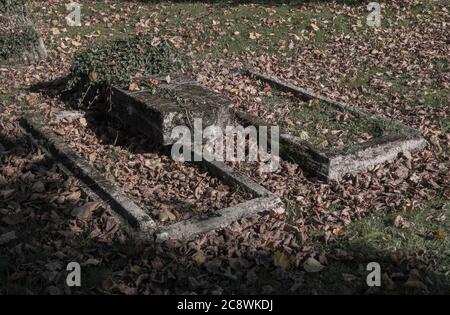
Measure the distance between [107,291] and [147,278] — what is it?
1.09ft

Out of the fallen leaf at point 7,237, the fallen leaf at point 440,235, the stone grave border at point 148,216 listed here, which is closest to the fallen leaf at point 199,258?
the stone grave border at point 148,216

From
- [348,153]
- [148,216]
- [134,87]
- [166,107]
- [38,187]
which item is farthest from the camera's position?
[134,87]

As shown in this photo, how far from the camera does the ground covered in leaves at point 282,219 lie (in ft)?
14.3

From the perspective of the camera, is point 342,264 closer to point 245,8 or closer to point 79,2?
point 245,8

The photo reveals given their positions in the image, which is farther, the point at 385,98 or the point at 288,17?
the point at 288,17

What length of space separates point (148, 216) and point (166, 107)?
177 centimetres

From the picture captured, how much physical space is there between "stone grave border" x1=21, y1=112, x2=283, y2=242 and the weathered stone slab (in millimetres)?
586

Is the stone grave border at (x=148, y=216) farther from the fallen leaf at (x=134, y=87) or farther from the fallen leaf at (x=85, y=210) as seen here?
the fallen leaf at (x=134, y=87)

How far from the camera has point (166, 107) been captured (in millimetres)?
6379

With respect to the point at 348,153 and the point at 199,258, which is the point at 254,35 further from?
the point at 199,258

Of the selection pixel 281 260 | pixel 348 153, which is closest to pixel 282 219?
pixel 281 260
